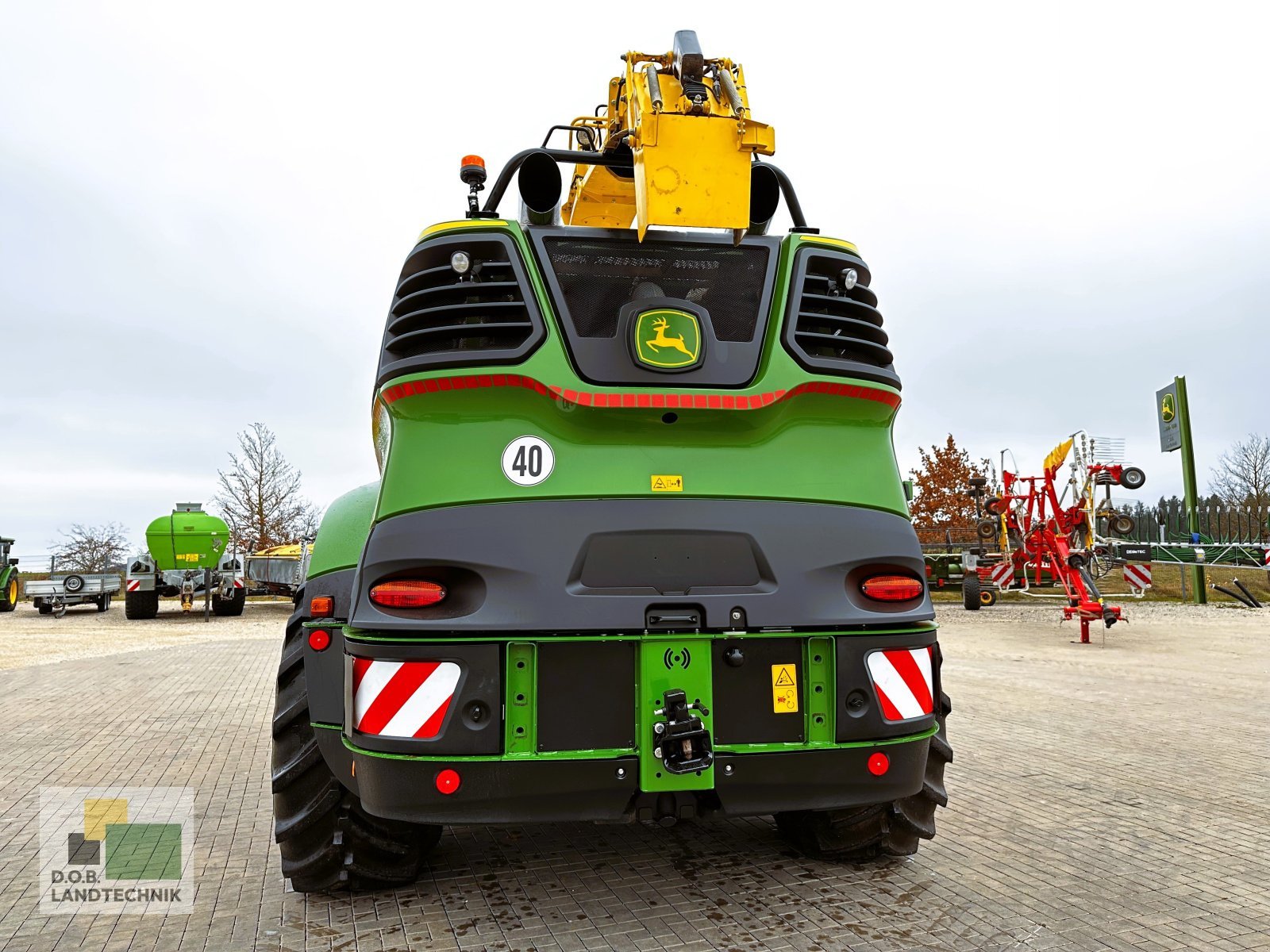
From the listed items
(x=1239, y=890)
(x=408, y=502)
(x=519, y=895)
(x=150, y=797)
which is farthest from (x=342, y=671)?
(x=1239, y=890)

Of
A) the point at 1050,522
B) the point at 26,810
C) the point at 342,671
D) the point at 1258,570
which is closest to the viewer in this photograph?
the point at 342,671

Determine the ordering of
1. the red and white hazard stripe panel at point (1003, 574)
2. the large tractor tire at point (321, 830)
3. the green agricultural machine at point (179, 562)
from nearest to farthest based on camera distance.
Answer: the large tractor tire at point (321, 830), the red and white hazard stripe panel at point (1003, 574), the green agricultural machine at point (179, 562)

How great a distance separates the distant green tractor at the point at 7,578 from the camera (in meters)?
25.7

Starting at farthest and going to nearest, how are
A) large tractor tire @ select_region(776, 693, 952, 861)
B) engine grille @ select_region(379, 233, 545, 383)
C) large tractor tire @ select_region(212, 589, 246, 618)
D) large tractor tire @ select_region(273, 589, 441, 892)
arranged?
1. large tractor tire @ select_region(212, 589, 246, 618)
2. large tractor tire @ select_region(776, 693, 952, 861)
3. large tractor tire @ select_region(273, 589, 441, 892)
4. engine grille @ select_region(379, 233, 545, 383)

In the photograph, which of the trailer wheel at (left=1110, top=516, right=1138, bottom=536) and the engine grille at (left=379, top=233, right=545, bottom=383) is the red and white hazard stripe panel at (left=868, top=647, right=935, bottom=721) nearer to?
the engine grille at (left=379, top=233, right=545, bottom=383)

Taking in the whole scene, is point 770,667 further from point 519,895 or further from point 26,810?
point 26,810

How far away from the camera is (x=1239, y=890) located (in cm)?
368

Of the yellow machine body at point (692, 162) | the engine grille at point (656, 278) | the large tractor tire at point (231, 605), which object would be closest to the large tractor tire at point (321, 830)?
the engine grille at point (656, 278)

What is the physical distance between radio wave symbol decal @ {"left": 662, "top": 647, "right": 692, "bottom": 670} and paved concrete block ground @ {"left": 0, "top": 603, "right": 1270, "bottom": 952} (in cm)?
103

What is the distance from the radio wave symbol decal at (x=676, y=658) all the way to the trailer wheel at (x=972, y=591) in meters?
19.7

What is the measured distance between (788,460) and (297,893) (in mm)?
2596

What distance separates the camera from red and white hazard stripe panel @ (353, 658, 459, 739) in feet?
9.30

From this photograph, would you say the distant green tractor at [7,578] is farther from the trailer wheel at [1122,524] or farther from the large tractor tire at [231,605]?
the trailer wheel at [1122,524]

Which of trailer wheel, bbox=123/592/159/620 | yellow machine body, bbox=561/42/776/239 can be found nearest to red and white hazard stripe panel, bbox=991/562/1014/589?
yellow machine body, bbox=561/42/776/239
